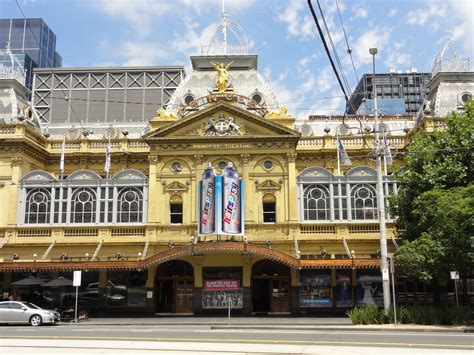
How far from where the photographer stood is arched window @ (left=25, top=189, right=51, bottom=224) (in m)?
39.0

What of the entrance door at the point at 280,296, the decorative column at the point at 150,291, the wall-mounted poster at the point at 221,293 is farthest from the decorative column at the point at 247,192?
the decorative column at the point at 150,291

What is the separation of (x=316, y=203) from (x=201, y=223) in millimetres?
8242

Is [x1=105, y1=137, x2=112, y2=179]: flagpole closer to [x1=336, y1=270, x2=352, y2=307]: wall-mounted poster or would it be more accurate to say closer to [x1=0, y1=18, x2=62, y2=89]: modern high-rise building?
[x1=336, y1=270, x2=352, y2=307]: wall-mounted poster

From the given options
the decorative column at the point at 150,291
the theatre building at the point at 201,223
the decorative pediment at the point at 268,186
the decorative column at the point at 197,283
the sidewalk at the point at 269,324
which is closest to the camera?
the sidewalk at the point at 269,324

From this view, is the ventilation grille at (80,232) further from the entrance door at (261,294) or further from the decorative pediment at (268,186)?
the decorative pediment at (268,186)

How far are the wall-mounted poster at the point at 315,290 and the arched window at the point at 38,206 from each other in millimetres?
18513

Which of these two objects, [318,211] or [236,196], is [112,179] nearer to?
[236,196]

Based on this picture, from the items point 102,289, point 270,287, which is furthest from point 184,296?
point 270,287

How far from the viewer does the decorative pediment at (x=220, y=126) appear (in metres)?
39.0

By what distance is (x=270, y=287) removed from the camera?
37.3 meters

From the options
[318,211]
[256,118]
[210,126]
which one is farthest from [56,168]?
[318,211]

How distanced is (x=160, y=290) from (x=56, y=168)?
1371 cm

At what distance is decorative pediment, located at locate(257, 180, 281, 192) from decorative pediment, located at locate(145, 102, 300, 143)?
3.27m

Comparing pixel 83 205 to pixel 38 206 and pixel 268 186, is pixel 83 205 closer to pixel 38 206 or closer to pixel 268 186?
pixel 38 206
